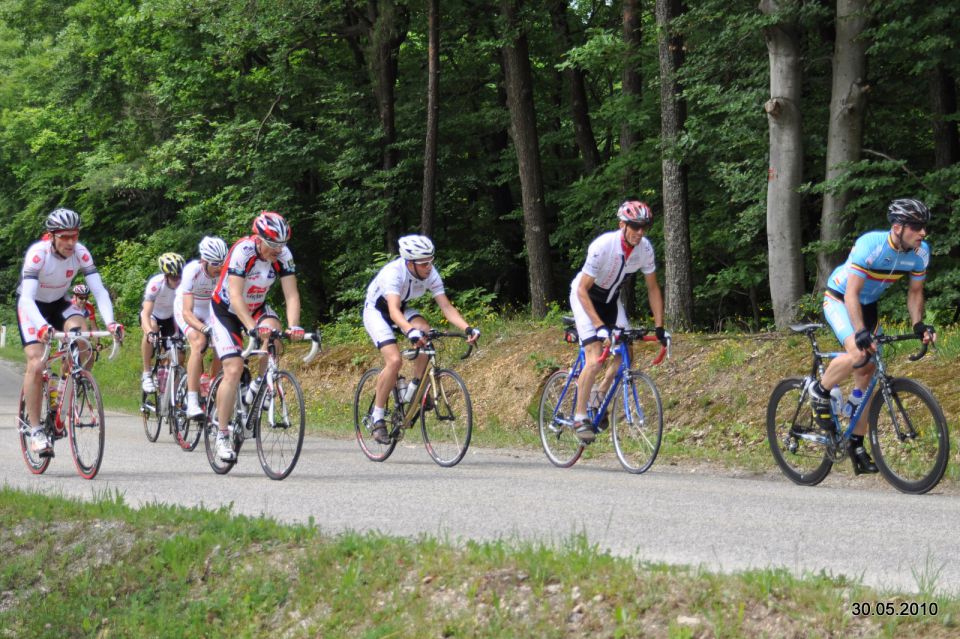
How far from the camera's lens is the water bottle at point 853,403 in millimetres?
9005

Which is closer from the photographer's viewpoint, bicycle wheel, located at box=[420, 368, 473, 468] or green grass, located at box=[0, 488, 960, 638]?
green grass, located at box=[0, 488, 960, 638]

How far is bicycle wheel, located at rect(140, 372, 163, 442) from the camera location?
1452 centimetres

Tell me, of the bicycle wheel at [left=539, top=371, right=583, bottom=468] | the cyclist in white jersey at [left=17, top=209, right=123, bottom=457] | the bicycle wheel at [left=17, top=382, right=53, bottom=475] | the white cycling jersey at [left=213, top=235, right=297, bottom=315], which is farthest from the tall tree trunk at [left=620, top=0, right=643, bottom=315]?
the bicycle wheel at [left=17, top=382, right=53, bottom=475]

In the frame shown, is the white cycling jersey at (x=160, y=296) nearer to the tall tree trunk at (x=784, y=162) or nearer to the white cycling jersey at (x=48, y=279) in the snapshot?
the white cycling jersey at (x=48, y=279)

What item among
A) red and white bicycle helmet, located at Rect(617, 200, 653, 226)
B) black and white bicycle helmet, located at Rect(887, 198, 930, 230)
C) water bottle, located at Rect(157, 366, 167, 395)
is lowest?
water bottle, located at Rect(157, 366, 167, 395)

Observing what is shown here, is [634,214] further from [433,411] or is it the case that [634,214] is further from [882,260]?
[433,411]

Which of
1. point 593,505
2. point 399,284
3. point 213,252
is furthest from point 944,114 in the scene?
point 593,505

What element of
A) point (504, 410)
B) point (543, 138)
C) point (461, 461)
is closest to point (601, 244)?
point (461, 461)

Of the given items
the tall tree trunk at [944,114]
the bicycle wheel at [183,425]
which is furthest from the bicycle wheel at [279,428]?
the tall tree trunk at [944,114]

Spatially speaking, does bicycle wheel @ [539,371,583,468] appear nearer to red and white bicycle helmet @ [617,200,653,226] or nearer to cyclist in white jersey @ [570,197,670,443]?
cyclist in white jersey @ [570,197,670,443]

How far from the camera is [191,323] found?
1310cm

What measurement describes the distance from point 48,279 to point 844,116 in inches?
428

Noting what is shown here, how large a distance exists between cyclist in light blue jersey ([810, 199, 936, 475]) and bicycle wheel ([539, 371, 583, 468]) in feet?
7.86

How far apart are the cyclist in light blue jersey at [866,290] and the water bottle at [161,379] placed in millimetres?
8364
